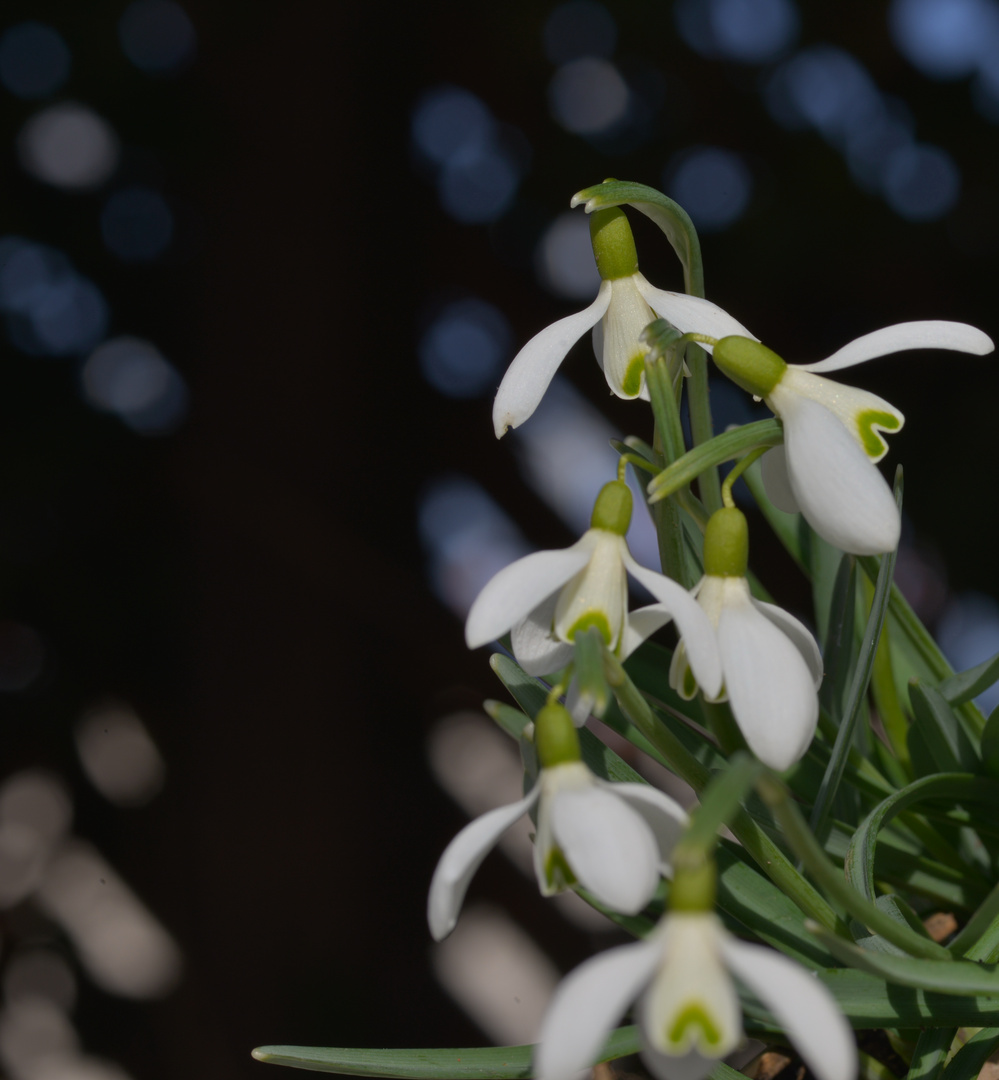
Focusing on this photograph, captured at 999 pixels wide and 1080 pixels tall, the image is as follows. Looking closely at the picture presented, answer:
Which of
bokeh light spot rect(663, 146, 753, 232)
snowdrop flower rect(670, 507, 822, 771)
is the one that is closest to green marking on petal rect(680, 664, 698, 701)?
snowdrop flower rect(670, 507, 822, 771)

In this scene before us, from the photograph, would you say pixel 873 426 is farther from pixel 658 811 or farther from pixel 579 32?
pixel 579 32

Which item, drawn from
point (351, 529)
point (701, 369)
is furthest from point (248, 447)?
point (701, 369)

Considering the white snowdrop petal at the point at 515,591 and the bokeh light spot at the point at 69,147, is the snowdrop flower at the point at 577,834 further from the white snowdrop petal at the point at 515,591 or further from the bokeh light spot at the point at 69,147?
the bokeh light spot at the point at 69,147

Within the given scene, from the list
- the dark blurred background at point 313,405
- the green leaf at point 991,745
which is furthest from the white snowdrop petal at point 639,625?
the dark blurred background at point 313,405

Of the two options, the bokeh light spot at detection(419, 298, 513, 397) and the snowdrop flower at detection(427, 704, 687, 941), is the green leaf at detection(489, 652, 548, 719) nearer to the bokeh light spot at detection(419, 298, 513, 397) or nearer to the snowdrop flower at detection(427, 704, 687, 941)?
the snowdrop flower at detection(427, 704, 687, 941)

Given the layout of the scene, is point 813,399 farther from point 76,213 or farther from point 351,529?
point 76,213
